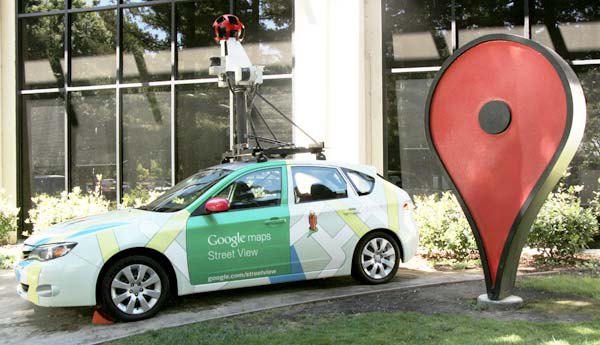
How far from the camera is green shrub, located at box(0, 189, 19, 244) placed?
11750 millimetres

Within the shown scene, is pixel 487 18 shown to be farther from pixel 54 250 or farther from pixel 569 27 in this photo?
pixel 54 250

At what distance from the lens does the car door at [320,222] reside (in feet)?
22.1

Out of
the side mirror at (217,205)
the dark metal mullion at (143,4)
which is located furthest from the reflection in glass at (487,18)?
the side mirror at (217,205)

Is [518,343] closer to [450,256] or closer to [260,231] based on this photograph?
[260,231]

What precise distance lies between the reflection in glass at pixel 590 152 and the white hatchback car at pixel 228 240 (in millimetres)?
4118

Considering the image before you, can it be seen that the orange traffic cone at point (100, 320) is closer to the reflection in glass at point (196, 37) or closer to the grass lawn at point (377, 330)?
the grass lawn at point (377, 330)

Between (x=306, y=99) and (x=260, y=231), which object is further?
(x=306, y=99)

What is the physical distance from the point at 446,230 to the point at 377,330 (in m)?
4.12

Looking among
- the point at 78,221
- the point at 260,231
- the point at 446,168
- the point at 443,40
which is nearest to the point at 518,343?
the point at 446,168

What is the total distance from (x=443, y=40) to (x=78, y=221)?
7.30 meters

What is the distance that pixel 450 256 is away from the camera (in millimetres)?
9195

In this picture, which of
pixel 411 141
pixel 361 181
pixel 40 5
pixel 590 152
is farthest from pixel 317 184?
pixel 40 5

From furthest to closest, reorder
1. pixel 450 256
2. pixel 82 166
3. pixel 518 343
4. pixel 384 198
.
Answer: pixel 82 166 → pixel 450 256 → pixel 384 198 → pixel 518 343

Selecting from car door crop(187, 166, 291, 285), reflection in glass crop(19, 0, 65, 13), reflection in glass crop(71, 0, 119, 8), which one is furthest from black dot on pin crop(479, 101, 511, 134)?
reflection in glass crop(19, 0, 65, 13)
